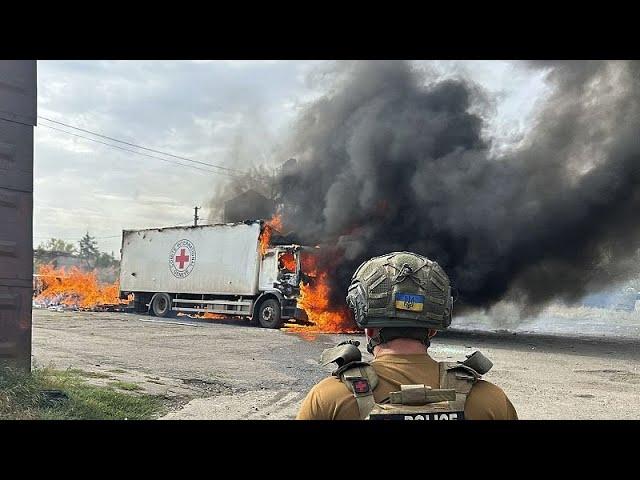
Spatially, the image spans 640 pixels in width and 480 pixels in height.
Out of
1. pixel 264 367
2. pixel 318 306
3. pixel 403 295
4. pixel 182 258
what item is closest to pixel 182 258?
pixel 182 258

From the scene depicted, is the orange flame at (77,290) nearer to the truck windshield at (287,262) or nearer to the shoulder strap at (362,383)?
the truck windshield at (287,262)

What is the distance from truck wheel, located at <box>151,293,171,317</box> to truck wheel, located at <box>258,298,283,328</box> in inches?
170

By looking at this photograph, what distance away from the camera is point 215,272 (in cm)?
1761

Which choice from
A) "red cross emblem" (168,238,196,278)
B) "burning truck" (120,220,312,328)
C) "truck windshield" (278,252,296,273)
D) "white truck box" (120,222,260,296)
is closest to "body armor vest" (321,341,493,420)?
"burning truck" (120,220,312,328)

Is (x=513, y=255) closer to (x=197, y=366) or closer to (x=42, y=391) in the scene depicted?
(x=197, y=366)

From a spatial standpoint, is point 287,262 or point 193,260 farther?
point 193,260

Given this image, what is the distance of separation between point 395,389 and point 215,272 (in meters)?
16.2

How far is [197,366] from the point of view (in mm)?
8953

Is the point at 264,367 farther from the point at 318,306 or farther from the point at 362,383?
the point at 318,306

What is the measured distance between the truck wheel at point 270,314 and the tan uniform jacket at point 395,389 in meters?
14.2

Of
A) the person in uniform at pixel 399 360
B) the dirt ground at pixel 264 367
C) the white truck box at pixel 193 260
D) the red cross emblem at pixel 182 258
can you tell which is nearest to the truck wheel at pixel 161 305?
the white truck box at pixel 193 260

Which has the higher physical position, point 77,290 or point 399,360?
point 399,360

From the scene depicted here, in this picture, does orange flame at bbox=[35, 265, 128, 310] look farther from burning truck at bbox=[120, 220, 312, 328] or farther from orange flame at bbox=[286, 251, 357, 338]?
orange flame at bbox=[286, 251, 357, 338]
